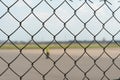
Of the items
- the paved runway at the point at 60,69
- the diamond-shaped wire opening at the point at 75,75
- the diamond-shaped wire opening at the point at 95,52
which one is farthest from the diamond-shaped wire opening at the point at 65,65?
the diamond-shaped wire opening at the point at 95,52

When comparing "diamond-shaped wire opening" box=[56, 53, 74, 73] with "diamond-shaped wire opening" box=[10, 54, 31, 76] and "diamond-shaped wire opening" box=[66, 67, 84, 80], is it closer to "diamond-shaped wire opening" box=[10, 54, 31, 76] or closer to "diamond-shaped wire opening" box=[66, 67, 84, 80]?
"diamond-shaped wire opening" box=[10, 54, 31, 76]

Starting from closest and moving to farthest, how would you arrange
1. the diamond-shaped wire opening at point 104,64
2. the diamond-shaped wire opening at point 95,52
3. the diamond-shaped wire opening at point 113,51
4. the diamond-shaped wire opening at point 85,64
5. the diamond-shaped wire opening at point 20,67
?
1. the diamond-shaped wire opening at point 20,67
2. the diamond-shaped wire opening at point 85,64
3. the diamond-shaped wire opening at point 104,64
4. the diamond-shaped wire opening at point 95,52
5. the diamond-shaped wire opening at point 113,51

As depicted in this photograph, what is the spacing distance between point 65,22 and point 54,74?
1160 centimetres

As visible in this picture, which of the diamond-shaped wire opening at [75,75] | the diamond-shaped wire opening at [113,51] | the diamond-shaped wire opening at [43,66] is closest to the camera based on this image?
the diamond-shaped wire opening at [75,75]

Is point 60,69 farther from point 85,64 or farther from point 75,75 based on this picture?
point 85,64

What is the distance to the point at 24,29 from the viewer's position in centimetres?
247

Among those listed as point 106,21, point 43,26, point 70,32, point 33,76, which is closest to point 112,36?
point 106,21

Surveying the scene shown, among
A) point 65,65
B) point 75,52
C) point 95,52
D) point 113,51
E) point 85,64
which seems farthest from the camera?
point 75,52

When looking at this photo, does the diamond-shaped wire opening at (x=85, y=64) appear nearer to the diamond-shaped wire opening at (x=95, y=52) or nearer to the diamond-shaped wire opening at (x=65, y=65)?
the diamond-shaped wire opening at (x=65, y=65)

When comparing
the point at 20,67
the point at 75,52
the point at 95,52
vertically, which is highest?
the point at 20,67

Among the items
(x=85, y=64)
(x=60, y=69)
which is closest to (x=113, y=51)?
(x=85, y=64)

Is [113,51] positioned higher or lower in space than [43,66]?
lower

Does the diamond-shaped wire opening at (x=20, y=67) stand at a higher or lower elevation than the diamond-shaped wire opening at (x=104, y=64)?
higher

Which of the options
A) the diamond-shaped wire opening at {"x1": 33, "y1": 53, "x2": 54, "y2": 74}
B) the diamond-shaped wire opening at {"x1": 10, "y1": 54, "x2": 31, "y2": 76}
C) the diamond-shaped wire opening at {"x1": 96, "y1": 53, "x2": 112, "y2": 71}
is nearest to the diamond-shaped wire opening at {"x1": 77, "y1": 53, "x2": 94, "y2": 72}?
the diamond-shaped wire opening at {"x1": 96, "y1": 53, "x2": 112, "y2": 71}
